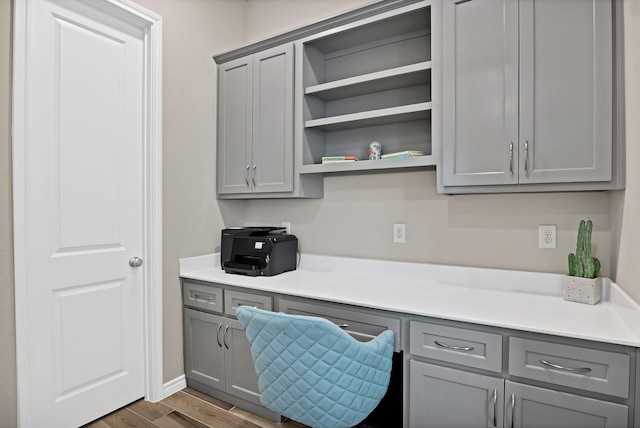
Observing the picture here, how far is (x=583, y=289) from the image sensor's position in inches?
66.2

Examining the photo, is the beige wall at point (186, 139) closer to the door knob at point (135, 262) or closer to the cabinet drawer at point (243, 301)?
the door knob at point (135, 262)

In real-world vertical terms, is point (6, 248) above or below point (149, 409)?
above

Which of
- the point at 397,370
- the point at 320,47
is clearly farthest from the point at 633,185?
the point at 320,47

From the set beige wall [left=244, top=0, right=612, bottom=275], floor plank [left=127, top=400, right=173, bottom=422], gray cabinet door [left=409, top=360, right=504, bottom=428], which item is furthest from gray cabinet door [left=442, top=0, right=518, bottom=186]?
floor plank [left=127, top=400, right=173, bottom=422]

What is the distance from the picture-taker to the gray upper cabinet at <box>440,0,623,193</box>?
1.57 meters

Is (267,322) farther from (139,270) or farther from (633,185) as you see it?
(633,185)

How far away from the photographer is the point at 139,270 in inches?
93.1

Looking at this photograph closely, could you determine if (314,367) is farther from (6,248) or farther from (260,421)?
(6,248)

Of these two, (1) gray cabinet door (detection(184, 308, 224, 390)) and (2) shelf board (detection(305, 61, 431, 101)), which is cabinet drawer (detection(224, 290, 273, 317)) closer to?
(1) gray cabinet door (detection(184, 308, 224, 390))

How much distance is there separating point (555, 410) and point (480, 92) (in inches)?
54.9

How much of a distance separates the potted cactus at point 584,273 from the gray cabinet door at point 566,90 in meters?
0.27

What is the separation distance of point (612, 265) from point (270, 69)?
226 cm

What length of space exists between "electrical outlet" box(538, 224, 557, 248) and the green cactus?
198 millimetres

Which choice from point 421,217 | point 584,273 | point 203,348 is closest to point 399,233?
point 421,217
